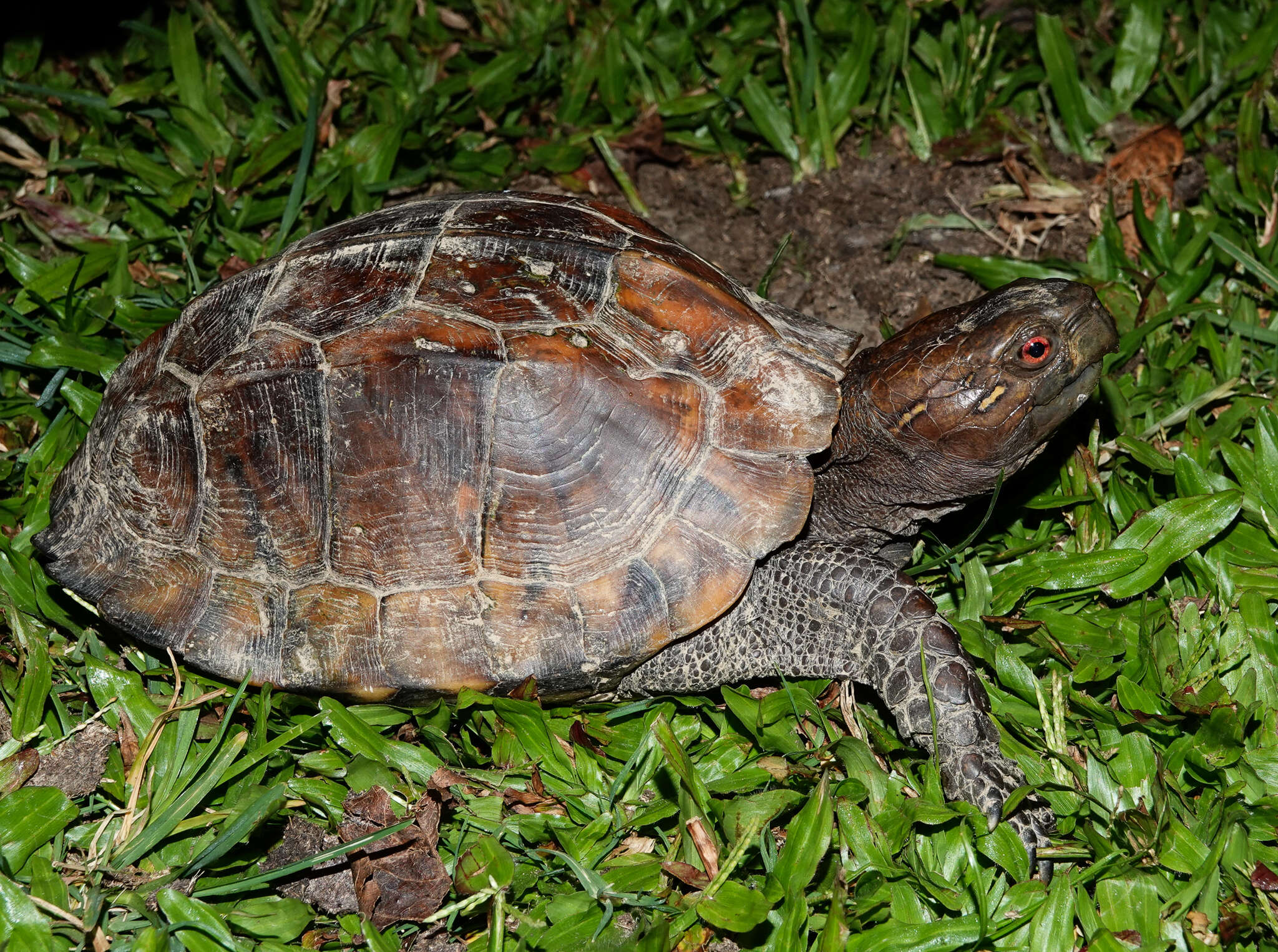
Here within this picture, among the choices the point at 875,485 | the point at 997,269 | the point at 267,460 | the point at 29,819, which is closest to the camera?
the point at 29,819

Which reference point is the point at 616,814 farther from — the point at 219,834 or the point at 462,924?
the point at 219,834

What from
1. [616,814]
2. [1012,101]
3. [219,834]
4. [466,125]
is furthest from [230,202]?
[1012,101]

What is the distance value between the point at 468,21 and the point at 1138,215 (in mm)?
3424

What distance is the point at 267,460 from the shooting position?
118 inches

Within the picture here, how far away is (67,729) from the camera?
10.1 feet

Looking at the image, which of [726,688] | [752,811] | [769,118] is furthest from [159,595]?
[769,118]

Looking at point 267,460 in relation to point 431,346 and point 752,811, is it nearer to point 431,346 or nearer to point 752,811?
point 431,346

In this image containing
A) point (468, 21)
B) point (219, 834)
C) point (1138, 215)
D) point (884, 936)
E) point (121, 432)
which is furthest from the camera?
point (468, 21)

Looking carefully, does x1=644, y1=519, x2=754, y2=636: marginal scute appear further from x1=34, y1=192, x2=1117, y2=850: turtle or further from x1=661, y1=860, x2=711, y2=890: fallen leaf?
x1=661, y1=860, x2=711, y2=890: fallen leaf

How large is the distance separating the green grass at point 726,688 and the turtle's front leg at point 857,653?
0.11 meters

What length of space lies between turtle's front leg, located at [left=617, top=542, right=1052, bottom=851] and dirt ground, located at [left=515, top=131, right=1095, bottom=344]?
4.68 ft

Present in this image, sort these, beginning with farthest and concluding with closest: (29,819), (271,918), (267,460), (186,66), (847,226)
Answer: (186,66) < (847,226) < (267,460) < (29,819) < (271,918)

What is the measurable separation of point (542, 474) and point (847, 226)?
231 cm

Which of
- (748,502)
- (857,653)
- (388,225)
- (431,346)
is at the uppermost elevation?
(388,225)
